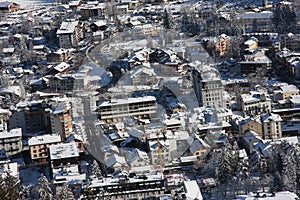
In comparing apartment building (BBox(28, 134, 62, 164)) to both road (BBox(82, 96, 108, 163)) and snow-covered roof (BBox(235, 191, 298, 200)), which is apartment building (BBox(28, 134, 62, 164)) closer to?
road (BBox(82, 96, 108, 163))

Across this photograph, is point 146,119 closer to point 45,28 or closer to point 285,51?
point 285,51

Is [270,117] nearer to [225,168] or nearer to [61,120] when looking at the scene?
[225,168]

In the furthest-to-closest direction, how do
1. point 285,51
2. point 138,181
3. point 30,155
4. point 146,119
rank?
point 285,51 → point 146,119 → point 30,155 → point 138,181

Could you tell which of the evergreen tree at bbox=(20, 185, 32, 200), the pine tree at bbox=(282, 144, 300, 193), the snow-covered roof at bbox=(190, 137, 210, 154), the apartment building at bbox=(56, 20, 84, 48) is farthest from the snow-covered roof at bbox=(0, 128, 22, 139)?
the apartment building at bbox=(56, 20, 84, 48)

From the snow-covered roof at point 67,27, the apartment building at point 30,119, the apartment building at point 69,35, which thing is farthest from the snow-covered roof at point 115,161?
the snow-covered roof at point 67,27

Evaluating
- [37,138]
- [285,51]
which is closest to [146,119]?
[37,138]

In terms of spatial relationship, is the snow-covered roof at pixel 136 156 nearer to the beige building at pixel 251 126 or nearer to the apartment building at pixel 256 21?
the beige building at pixel 251 126

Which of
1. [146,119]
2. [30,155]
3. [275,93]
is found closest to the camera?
[30,155]
